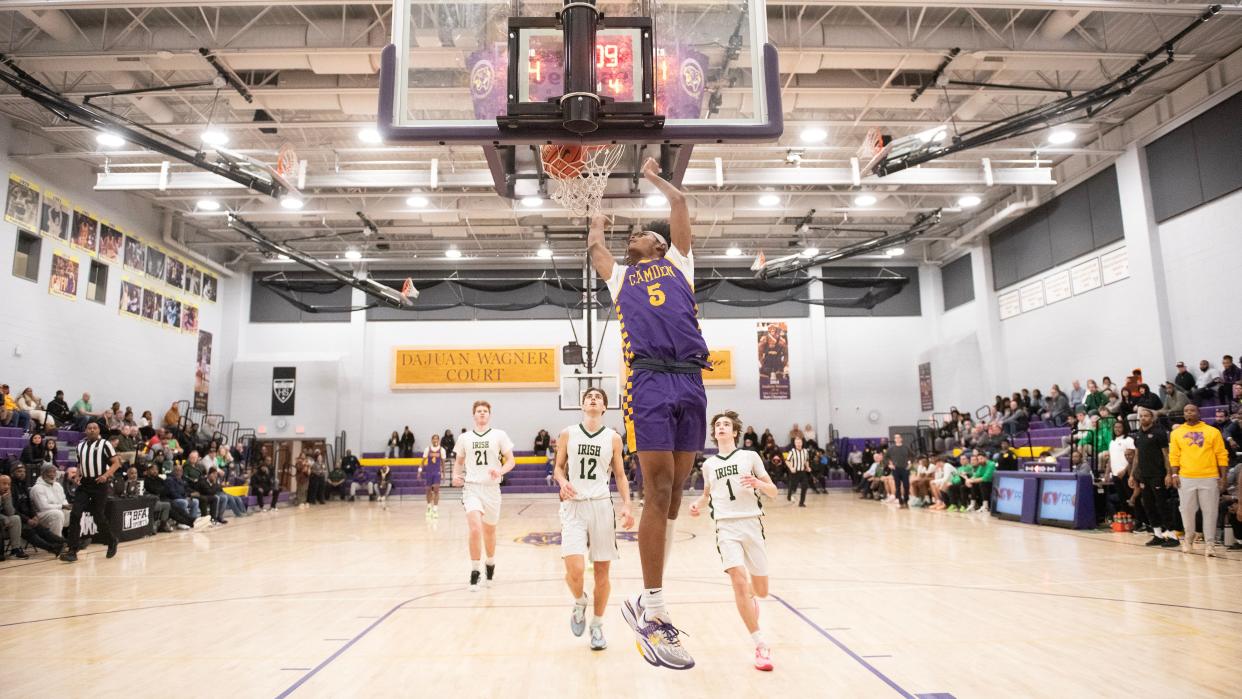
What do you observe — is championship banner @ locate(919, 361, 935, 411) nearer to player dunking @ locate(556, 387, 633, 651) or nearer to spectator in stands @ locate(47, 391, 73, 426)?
player dunking @ locate(556, 387, 633, 651)

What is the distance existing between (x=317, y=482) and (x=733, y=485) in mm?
18117

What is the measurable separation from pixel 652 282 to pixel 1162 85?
52.6 feet

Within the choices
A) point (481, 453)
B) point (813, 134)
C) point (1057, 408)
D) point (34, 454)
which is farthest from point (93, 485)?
point (1057, 408)

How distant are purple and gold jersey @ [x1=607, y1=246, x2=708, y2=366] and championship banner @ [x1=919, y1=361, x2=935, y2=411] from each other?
22.1 m

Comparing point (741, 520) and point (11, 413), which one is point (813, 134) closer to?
point (741, 520)

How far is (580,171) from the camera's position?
16.8 feet

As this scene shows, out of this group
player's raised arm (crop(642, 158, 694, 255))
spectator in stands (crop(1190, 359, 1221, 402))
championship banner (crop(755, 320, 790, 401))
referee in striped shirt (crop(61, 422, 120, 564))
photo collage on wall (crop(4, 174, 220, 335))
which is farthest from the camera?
championship banner (crop(755, 320, 790, 401))

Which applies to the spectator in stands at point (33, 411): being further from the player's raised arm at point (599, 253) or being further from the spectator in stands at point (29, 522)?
the player's raised arm at point (599, 253)

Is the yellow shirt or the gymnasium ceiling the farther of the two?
the gymnasium ceiling

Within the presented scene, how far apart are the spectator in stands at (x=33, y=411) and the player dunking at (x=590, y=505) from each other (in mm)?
13061

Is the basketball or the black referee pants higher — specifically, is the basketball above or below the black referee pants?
above

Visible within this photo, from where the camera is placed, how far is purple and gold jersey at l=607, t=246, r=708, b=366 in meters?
3.36

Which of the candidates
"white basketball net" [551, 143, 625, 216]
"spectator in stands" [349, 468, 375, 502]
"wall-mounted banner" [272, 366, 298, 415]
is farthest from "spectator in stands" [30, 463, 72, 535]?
"wall-mounted banner" [272, 366, 298, 415]

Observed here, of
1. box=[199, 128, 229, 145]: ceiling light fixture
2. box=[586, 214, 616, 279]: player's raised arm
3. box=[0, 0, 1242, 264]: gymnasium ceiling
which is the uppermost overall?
box=[0, 0, 1242, 264]: gymnasium ceiling
